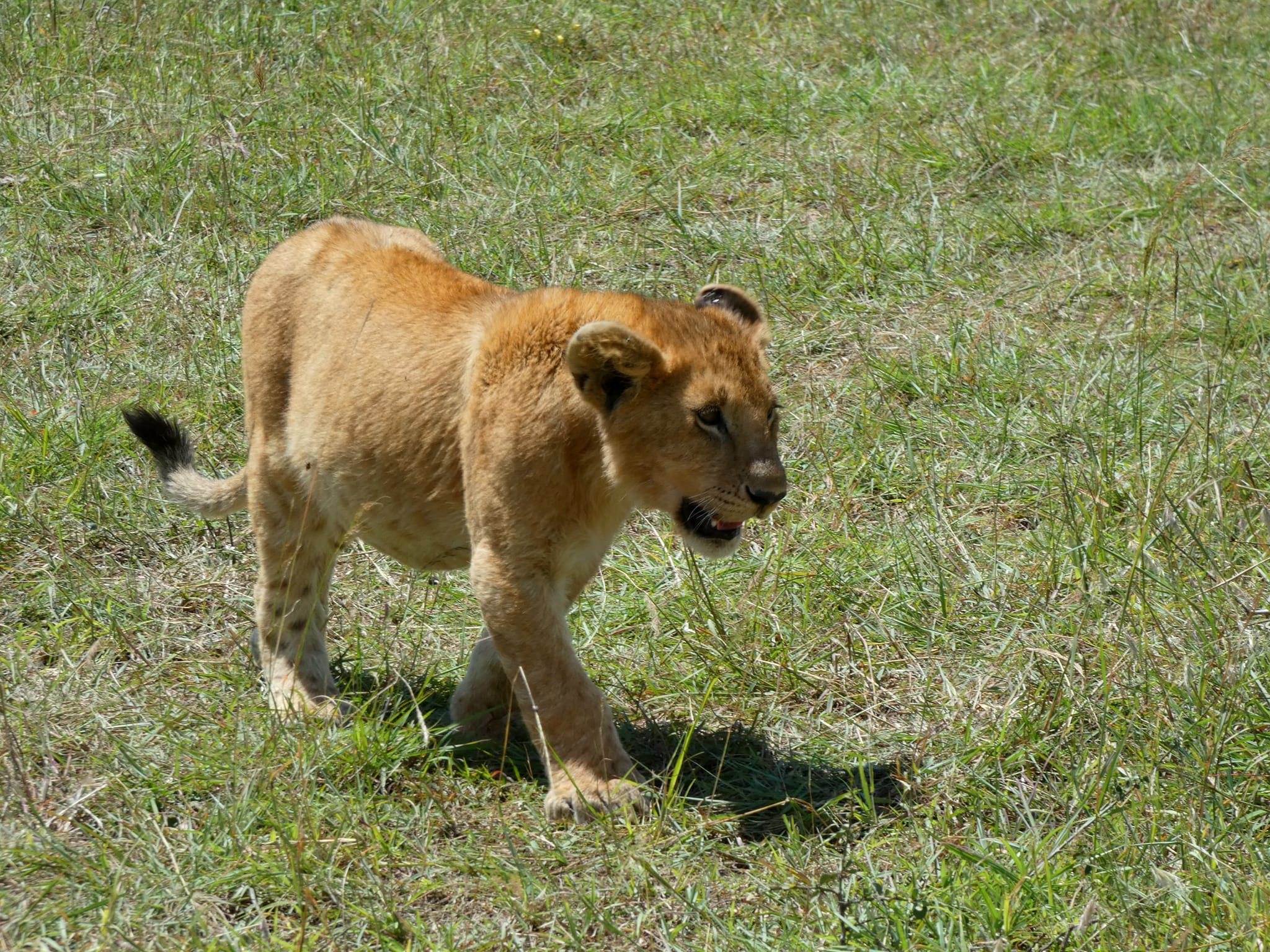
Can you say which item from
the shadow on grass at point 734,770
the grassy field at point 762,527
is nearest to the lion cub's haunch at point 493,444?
the shadow on grass at point 734,770

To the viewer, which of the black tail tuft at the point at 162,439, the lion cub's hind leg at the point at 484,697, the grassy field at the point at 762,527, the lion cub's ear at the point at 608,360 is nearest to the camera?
the grassy field at the point at 762,527

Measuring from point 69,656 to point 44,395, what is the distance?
2088 millimetres

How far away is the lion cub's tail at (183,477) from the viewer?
18.1 feet

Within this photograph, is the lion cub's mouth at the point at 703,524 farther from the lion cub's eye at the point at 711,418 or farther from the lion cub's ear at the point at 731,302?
the lion cub's ear at the point at 731,302

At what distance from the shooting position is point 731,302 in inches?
197

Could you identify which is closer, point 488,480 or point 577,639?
point 488,480

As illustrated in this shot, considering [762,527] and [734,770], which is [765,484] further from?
[762,527]

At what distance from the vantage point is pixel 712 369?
4.42 metres

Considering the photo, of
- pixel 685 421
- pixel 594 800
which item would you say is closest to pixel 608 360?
pixel 685 421

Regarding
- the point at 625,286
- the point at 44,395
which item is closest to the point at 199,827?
the point at 44,395

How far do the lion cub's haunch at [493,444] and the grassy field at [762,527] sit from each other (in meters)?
0.32

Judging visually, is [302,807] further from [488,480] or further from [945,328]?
[945,328]

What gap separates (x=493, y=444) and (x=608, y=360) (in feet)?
1.55

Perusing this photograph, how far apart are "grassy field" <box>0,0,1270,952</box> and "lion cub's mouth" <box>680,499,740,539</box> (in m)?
0.60
